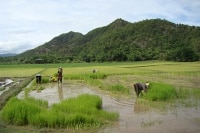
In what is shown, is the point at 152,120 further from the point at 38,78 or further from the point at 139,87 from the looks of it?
the point at 38,78

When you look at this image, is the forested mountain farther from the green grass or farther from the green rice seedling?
the green rice seedling

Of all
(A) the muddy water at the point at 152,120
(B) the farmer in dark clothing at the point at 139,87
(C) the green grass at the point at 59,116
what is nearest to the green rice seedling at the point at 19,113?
(C) the green grass at the point at 59,116

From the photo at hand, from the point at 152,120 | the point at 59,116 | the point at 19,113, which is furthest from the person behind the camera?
the point at 152,120

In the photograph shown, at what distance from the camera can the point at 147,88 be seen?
13.4 m

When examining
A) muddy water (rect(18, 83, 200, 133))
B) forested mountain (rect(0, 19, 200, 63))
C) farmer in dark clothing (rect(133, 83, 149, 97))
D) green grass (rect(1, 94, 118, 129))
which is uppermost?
forested mountain (rect(0, 19, 200, 63))

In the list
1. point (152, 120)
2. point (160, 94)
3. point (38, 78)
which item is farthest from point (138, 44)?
point (152, 120)

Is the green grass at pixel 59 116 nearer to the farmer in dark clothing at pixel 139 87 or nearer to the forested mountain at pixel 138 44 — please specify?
the farmer in dark clothing at pixel 139 87

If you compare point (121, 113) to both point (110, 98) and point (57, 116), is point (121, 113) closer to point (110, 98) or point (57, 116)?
point (57, 116)

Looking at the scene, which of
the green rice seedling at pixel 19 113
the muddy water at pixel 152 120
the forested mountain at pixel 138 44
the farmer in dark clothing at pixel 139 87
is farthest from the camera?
the forested mountain at pixel 138 44

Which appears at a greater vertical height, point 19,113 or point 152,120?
point 19,113

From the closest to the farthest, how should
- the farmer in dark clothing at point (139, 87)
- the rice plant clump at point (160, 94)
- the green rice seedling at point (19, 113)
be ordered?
the green rice seedling at point (19, 113) < the rice plant clump at point (160, 94) < the farmer in dark clothing at point (139, 87)

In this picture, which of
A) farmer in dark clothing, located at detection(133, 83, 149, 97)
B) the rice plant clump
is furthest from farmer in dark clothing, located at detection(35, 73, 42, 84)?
the rice plant clump

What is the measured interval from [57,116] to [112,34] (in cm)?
8024

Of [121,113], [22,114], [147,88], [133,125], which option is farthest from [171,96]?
[22,114]
